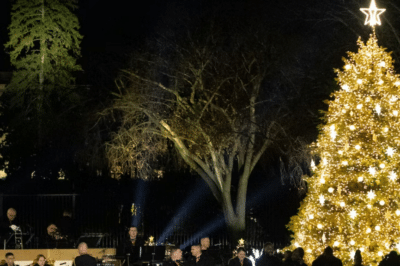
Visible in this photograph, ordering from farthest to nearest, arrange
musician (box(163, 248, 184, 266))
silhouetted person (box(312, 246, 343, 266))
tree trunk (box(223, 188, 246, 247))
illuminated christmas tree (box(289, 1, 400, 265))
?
1. tree trunk (box(223, 188, 246, 247))
2. illuminated christmas tree (box(289, 1, 400, 265))
3. silhouetted person (box(312, 246, 343, 266))
4. musician (box(163, 248, 184, 266))

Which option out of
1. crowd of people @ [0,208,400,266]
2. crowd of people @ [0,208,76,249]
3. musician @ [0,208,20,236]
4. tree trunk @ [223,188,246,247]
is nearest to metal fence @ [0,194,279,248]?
crowd of people @ [0,208,76,249]

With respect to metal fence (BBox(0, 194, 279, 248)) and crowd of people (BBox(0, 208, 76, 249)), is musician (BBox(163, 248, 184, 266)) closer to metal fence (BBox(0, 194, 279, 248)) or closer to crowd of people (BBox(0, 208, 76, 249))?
crowd of people (BBox(0, 208, 76, 249))

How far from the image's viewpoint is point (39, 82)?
1316 inches

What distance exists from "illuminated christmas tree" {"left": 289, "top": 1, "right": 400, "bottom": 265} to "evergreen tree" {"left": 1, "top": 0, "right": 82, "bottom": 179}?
48.1 feet

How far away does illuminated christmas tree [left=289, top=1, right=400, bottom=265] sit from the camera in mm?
18969

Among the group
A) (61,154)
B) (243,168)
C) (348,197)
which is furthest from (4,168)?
(348,197)

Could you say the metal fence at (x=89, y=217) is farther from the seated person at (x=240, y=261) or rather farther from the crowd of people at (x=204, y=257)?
the seated person at (x=240, y=261)

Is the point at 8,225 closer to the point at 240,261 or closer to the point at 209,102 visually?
the point at 240,261

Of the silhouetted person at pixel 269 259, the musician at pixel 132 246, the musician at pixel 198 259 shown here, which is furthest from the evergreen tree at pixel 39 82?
the silhouetted person at pixel 269 259

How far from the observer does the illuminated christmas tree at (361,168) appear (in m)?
19.0

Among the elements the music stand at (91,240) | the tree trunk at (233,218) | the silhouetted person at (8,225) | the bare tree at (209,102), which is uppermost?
the bare tree at (209,102)

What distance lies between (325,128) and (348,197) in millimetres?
1849

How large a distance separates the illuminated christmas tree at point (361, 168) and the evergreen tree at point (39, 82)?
1467 cm

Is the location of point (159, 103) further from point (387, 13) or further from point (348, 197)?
point (348, 197)
